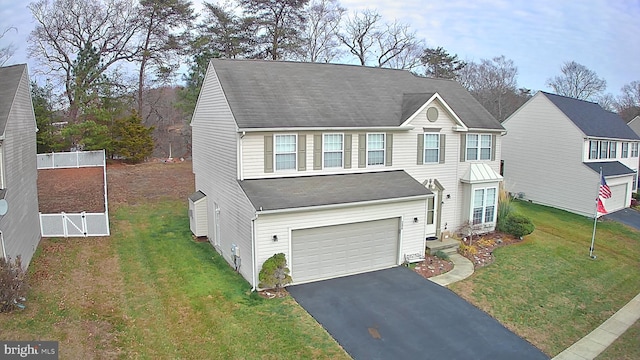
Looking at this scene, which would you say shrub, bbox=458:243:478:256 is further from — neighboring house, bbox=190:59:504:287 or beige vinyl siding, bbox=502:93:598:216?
beige vinyl siding, bbox=502:93:598:216

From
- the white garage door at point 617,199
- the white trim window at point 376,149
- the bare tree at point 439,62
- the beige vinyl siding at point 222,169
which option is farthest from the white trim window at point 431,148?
the bare tree at point 439,62

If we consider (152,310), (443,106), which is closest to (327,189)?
(152,310)

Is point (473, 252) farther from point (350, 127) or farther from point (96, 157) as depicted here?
point (96, 157)

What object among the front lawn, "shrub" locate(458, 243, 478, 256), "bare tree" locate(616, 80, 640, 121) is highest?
"bare tree" locate(616, 80, 640, 121)

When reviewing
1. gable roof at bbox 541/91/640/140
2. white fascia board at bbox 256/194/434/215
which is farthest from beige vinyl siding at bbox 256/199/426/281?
gable roof at bbox 541/91/640/140

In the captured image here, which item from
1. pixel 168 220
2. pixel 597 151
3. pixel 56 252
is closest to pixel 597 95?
pixel 597 151

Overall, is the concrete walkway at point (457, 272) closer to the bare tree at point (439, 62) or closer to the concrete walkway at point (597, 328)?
the concrete walkway at point (597, 328)

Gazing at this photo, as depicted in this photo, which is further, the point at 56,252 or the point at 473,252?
the point at 473,252
